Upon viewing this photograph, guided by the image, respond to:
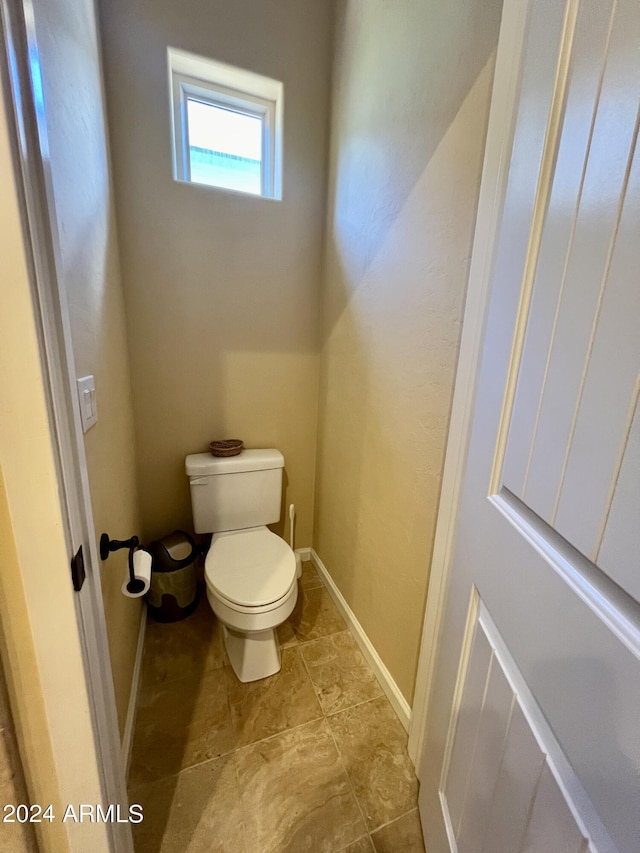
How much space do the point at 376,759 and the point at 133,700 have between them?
0.85 m

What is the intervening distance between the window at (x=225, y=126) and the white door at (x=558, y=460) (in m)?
1.26

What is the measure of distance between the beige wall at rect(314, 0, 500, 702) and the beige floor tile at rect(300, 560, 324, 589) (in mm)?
267

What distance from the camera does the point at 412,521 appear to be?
3.65 feet

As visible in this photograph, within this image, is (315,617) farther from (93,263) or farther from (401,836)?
(93,263)

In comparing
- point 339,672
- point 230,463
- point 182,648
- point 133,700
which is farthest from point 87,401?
point 339,672

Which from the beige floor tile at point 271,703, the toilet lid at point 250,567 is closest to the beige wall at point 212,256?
the toilet lid at point 250,567

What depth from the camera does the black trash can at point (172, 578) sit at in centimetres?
155

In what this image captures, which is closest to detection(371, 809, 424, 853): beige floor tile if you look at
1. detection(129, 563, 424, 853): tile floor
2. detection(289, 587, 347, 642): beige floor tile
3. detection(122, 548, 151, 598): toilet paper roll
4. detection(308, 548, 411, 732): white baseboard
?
detection(129, 563, 424, 853): tile floor

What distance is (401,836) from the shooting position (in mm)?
962

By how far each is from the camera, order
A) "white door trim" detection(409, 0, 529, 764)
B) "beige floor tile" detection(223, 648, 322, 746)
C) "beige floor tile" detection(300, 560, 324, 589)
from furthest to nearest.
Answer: "beige floor tile" detection(300, 560, 324, 589)
"beige floor tile" detection(223, 648, 322, 746)
"white door trim" detection(409, 0, 529, 764)

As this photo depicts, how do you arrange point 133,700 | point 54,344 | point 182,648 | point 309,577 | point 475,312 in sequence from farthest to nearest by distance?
point 309,577
point 182,648
point 133,700
point 475,312
point 54,344

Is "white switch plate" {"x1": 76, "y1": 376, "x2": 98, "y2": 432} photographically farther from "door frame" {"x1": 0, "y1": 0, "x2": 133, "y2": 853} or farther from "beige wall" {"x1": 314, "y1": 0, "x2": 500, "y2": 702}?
"beige wall" {"x1": 314, "y1": 0, "x2": 500, "y2": 702}

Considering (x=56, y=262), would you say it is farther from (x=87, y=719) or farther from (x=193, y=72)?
(x=193, y=72)

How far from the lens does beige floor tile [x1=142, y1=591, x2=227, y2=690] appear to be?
1398 millimetres
